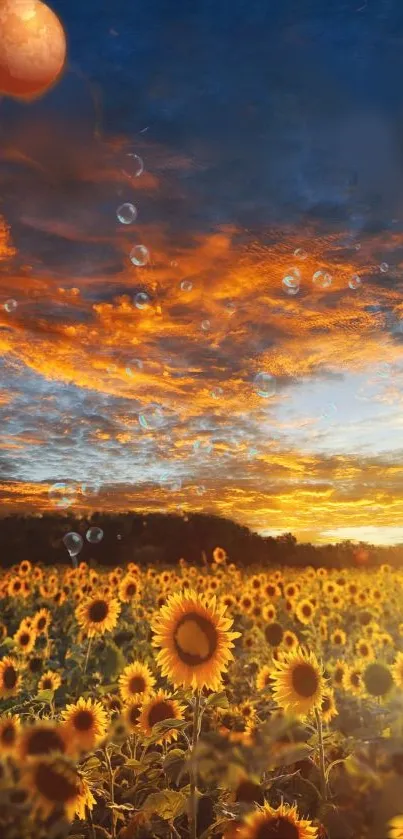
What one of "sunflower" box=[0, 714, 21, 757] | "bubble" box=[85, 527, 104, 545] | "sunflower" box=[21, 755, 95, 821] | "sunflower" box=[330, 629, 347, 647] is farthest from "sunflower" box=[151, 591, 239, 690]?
"bubble" box=[85, 527, 104, 545]

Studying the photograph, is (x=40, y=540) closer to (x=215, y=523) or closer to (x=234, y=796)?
(x=215, y=523)

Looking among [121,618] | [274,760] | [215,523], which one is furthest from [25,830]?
[215,523]

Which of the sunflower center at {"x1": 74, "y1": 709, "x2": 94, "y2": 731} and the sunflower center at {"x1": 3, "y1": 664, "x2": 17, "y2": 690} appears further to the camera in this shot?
the sunflower center at {"x1": 3, "y1": 664, "x2": 17, "y2": 690}

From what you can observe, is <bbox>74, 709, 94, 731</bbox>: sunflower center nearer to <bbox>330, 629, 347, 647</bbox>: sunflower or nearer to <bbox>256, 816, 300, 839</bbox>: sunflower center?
<bbox>256, 816, 300, 839</bbox>: sunflower center

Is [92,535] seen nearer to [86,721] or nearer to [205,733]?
[86,721]

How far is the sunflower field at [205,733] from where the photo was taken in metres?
2.36

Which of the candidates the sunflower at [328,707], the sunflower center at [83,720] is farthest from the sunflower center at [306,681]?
the sunflower center at [83,720]

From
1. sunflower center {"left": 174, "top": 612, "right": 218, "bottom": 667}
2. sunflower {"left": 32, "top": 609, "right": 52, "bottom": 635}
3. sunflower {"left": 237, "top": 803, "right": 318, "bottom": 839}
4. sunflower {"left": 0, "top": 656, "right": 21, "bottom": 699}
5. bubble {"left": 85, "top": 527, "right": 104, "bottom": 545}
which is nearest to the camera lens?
sunflower {"left": 237, "top": 803, "right": 318, "bottom": 839}

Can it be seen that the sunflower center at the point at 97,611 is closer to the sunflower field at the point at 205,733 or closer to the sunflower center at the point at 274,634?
the sunflower field at the point at 205,733

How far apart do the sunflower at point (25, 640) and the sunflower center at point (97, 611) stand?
89 cm

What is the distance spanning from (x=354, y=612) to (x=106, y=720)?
613cm

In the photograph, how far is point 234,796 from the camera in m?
2.74

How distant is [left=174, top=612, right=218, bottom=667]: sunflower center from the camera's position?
134 inches

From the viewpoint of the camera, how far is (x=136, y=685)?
4656mm
